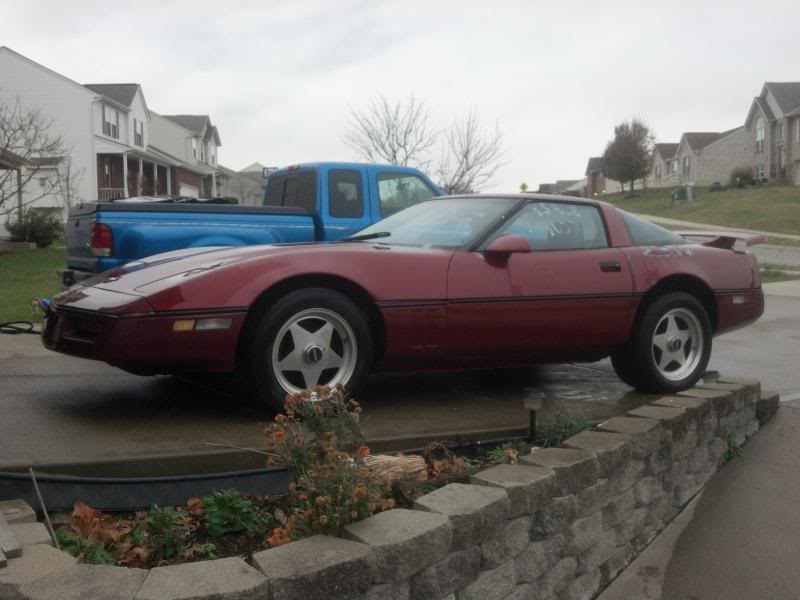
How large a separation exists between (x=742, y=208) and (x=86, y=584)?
48.8 m

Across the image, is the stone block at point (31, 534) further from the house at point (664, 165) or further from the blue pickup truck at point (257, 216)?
the house at point (664, 165)

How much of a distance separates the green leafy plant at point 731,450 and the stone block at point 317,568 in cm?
367

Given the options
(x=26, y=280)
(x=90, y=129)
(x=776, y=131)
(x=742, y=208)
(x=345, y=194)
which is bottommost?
(x=26, y=280)

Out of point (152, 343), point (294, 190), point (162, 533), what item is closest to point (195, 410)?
point (152, 343)

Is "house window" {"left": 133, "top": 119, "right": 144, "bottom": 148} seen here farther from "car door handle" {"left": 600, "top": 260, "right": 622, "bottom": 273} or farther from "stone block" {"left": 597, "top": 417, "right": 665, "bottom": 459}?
"stone block" {"left": 597, "top": 417, "right": 665, "bottom": 459}

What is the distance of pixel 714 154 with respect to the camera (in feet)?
242

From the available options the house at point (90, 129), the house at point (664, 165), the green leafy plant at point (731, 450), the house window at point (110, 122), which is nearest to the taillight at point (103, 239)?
the green leafy plant at point (731, 450)

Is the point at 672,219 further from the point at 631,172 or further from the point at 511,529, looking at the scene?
the point at 511,529

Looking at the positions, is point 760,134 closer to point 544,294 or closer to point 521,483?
point 544,294

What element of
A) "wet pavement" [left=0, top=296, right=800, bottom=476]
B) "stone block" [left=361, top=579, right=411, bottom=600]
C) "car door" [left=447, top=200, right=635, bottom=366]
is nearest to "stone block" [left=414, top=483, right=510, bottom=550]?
"stone block" [left=361, top=579, right=411, bottom=600]

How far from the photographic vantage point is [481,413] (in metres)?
5.10

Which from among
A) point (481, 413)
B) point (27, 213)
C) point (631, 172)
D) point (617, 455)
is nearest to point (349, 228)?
point (481, 413)

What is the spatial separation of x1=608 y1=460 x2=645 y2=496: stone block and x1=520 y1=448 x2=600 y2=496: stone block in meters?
0.24

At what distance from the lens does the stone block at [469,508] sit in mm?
3334
